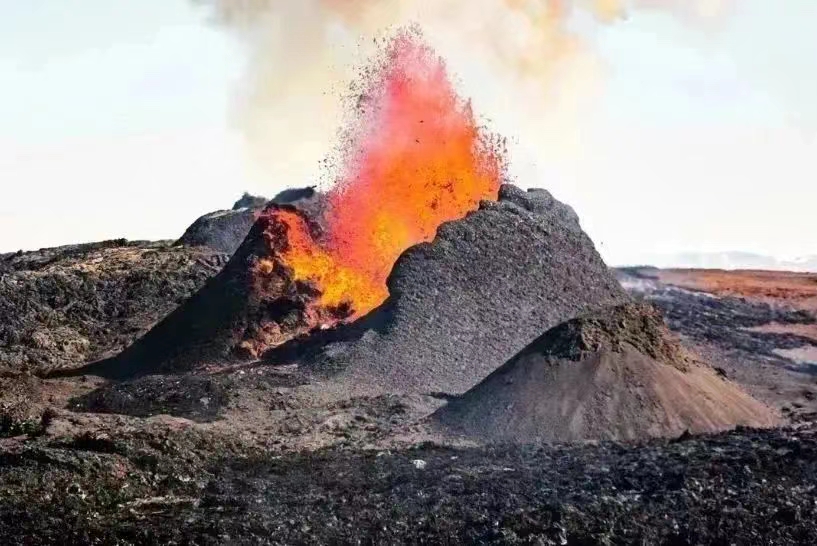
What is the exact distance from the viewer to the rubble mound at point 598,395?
23.2m

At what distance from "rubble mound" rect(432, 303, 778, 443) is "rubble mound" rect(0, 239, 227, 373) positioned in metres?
16.7

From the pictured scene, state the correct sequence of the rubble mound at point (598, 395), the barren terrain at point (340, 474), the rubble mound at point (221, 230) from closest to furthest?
the barren terrain at point (340, 474) < the rubble mound at point (598, 395) < the rubble mound at point (221, 230)

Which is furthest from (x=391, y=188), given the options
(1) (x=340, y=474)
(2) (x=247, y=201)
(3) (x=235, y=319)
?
(2) (x=247, y=201)

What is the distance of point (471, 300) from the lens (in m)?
30.2

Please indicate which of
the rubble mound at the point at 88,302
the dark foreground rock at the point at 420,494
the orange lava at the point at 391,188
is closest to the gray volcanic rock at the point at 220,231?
the rubble mound at the point at 88,302

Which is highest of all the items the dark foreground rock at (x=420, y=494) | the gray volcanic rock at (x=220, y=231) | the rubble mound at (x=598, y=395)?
the gray volcanic rock at (x=220, y=231)

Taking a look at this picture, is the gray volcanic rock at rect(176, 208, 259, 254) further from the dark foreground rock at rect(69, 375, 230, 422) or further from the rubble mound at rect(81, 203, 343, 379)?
the dark foreground rock at rect(69, 375, 230, 422)

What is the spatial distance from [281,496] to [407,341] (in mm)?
10562

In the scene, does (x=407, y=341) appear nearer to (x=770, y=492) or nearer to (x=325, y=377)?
(x=325, y=377)

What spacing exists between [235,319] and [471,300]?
740 cm

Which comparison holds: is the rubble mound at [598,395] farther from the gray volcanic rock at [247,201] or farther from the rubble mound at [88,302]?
the gray volcanic rock at [247,201]

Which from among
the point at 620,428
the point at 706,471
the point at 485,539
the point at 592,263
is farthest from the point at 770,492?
the point at 592,263

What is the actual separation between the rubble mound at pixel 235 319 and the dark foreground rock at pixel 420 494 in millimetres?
9968

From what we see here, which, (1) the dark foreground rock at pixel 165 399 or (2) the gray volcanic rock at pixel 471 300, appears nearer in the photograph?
(1) the dark foreground rock at pixel 165 399
